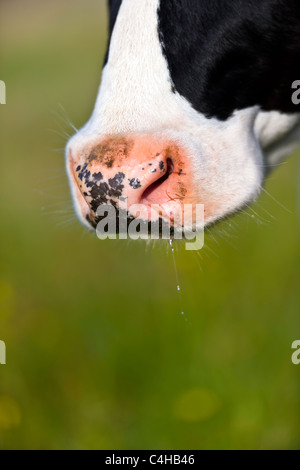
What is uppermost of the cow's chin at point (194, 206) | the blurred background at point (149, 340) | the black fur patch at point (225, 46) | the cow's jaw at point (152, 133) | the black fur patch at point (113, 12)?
the black fur patch at point (113, 12)

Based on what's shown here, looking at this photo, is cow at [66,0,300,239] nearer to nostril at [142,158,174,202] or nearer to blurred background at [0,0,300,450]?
nostril at [142,158,174,202]

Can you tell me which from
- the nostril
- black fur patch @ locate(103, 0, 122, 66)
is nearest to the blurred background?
the nostril

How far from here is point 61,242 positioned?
12.3ft

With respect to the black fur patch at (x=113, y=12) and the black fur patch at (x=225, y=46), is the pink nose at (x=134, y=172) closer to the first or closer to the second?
the black fur patch at (x=225, y=46)

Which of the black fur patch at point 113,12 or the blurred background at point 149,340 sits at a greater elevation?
the black fur patch at point 113,12

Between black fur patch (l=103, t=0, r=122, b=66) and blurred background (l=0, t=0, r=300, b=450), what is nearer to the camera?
black fur patch (l=103, t=0, r=122, b=66)

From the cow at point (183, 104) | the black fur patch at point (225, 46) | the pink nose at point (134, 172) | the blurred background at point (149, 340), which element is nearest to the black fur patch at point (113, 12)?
the cow at point (183, 104)

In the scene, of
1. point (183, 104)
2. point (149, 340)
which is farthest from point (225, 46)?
point (149, 340)

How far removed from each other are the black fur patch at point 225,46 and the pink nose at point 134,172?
0.51 feet

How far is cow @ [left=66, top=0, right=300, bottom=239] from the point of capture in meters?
1.48

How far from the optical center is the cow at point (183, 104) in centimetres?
148

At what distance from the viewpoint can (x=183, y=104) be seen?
1.53 meters

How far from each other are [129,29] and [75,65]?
937cm

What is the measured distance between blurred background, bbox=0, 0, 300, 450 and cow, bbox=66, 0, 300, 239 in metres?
0.22
